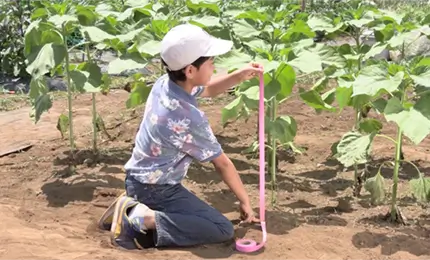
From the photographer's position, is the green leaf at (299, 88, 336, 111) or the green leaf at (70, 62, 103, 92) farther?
the green leaf at (70, 62, 103, 92)

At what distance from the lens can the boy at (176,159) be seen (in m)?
3.75

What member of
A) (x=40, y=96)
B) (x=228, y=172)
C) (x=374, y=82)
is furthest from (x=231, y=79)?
(x=40, y=96)

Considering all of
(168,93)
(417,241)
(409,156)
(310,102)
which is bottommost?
(409,156)

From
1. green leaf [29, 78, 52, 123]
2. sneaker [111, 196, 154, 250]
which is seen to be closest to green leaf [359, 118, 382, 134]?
sneaker [111, 196, 154, 250]

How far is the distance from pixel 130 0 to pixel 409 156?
258 centimetres

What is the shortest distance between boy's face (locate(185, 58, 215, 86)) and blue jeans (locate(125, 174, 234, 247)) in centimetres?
59

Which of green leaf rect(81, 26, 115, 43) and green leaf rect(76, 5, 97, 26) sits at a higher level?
green leaf rect(76, 5, 97, 26)

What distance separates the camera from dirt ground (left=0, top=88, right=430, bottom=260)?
3.77m

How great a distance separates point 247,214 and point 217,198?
736mm

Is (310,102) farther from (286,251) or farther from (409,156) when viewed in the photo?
(409,156)

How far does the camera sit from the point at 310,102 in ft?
15.2

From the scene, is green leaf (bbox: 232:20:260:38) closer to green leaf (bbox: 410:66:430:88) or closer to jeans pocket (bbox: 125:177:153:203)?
green leaf (bbox: 410:66:430:88)

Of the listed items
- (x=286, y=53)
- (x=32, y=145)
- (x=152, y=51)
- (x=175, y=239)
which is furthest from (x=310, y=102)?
(x=32, y=145)

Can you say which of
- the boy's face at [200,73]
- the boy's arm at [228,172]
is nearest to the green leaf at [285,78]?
the boy's face at [200,73]
